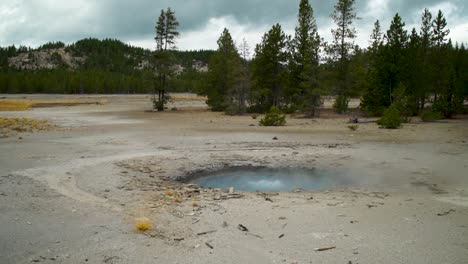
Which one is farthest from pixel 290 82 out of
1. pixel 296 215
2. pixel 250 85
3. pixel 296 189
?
pixel 296 215

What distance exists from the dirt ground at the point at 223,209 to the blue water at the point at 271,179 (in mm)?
682

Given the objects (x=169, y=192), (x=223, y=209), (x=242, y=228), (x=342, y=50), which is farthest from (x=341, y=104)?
(x=242, y=228)

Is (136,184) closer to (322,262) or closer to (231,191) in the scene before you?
(231,191)

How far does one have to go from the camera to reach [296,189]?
11141 mm

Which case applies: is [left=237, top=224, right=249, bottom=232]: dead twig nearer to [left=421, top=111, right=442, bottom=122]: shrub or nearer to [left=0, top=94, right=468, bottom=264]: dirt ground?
[left=0, top=94, right=468, bottom=264]: dirt ground

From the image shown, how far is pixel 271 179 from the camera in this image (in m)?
12.8

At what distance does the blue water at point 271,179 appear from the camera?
11711mm

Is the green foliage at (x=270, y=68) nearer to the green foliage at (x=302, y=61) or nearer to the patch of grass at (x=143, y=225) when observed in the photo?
the green foliage at (x=302, y=61)

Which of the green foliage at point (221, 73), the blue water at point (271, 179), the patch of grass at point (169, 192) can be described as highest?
the green foliage at point (221, 73)

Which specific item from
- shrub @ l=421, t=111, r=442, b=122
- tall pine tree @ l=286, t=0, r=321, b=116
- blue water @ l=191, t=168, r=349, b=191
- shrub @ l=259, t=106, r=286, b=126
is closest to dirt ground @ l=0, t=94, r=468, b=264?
blue water @ l=191, t=168, r=349, b=191

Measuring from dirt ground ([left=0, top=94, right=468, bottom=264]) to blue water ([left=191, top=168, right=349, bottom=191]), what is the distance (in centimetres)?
68

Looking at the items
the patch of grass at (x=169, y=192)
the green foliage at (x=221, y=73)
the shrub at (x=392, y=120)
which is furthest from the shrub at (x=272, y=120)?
the patch of grass at (x=169, y=192)

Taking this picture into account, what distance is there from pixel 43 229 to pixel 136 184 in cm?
395

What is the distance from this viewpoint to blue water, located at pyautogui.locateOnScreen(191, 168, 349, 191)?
1171 cm
